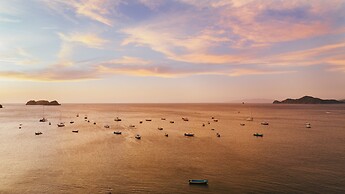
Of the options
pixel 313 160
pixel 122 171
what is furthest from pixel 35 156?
pixel 313 160

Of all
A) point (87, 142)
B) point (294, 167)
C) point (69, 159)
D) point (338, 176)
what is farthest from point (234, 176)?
point (87, 142)

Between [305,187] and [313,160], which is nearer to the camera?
[305,187]

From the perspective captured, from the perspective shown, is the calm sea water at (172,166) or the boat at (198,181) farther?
the boat at (198,181)

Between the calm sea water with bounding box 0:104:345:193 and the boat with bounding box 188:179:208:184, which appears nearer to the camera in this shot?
the calm sea water with bounding box 0:104:345:193

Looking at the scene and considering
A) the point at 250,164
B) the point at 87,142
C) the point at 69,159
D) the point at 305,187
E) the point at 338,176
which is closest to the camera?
the point at 305,187

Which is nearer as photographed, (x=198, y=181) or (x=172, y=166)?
(x=198, y=181)

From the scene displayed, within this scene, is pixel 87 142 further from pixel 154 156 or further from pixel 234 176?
pixel 234 176

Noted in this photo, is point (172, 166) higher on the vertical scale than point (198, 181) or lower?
lower

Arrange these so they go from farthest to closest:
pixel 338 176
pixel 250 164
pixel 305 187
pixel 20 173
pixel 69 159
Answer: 1. pixel 69 159
2. pixel 250 164
3. pixel 20 173
4. pixel 338 176
5. pixel 305 187

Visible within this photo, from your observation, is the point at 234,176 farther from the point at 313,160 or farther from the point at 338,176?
the point at 313,160
